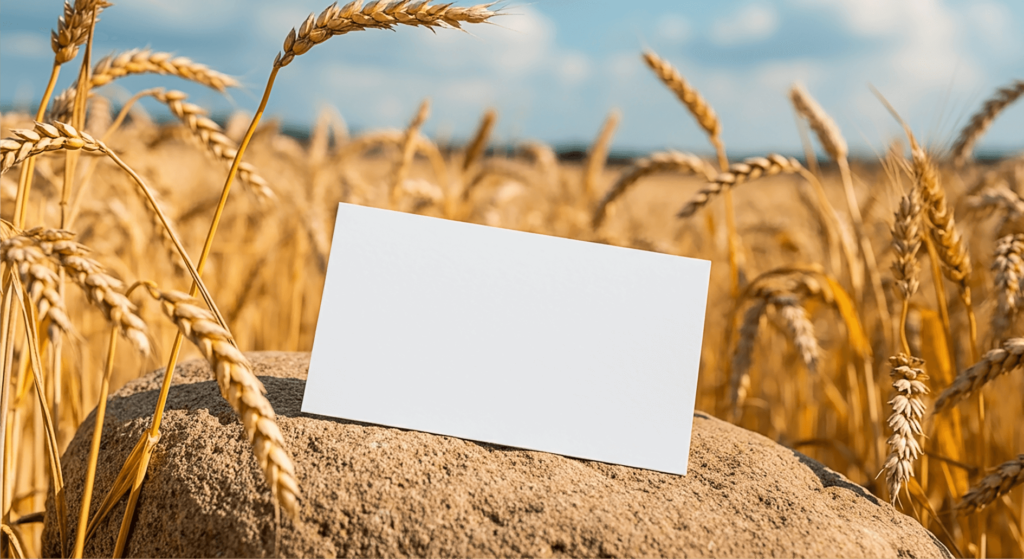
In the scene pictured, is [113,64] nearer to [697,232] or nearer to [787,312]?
[787,312]

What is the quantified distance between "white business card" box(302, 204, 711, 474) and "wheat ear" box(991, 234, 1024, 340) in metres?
0.63

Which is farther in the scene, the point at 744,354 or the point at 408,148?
the point at 408,148

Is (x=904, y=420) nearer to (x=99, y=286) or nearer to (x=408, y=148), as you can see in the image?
(x=99, y=286)

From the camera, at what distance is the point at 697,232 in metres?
4.21

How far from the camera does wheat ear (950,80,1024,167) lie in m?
1.92

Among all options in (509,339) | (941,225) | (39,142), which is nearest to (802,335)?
(941,225)

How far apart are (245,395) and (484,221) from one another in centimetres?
210

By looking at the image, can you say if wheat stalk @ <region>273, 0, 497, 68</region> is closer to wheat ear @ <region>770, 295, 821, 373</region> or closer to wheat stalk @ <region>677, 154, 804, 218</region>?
wheat stalk @ <region>677, 154, 804, 218</region>

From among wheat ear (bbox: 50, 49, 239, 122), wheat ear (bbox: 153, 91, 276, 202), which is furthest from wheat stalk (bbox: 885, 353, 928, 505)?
wheat ear (bbox: 50, 49, 239, 122)

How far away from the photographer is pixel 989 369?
1.07 meters

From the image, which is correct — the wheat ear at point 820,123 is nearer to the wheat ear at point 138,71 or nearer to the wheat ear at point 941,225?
the wheat ear at point 941,225

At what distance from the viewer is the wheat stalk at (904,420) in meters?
0.96

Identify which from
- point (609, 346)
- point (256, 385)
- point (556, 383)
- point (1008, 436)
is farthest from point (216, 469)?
point (1008, 436)

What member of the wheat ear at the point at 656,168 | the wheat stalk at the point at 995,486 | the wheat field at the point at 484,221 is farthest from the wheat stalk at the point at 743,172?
the wheat stalk at the point at 995,486
